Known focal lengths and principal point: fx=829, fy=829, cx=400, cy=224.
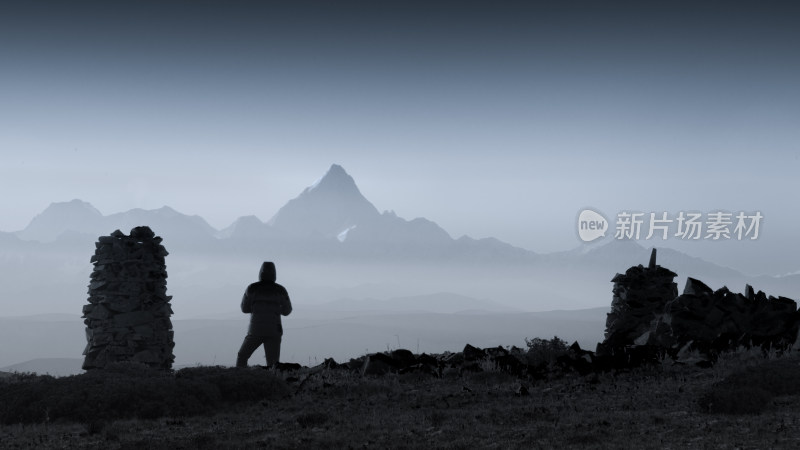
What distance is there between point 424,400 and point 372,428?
9.67ft

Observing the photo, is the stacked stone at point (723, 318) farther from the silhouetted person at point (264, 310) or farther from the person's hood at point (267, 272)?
the person's hood at point (267, 272)

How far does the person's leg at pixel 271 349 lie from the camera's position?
74.6ft

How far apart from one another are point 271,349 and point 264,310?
122 centimetres

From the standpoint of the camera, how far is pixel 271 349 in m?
22.9

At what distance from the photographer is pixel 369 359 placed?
20.9 m

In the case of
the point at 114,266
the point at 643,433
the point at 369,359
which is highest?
the point at 114,266

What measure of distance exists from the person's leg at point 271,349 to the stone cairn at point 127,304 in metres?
4.92

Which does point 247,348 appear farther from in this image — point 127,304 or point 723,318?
point 723,318

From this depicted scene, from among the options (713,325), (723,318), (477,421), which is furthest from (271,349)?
(723,318)

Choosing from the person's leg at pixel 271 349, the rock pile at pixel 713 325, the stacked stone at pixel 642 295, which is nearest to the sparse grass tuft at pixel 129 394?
the person's leg at pixel 271 349

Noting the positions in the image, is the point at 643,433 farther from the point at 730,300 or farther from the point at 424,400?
the point at 730,300

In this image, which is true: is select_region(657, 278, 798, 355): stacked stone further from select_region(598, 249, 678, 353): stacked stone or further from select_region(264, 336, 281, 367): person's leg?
select_region(264, 336, 281, 367): person's leg

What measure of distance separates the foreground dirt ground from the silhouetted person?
4397 millimetres

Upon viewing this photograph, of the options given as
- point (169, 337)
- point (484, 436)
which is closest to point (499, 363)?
point (484, 436)
